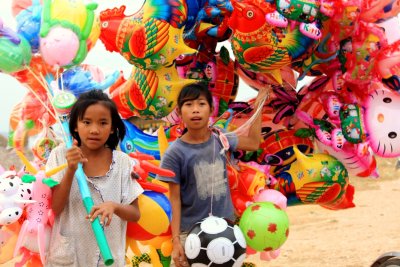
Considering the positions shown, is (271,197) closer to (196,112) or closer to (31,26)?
(196,112)

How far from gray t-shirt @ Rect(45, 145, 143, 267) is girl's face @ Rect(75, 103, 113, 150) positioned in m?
0.13

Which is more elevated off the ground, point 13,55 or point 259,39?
point 259,39

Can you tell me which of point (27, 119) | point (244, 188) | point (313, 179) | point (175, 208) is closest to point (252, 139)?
point (244, 188)

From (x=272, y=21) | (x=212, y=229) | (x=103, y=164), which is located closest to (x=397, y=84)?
(x=272, y=21)

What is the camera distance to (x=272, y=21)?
3.71 metres

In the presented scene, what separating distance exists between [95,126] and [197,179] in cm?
72

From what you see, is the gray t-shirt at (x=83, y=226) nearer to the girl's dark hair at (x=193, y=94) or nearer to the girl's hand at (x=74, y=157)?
the girl's hand at (x=74, y=157)

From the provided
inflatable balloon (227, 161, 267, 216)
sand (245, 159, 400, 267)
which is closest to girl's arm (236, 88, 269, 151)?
inflatable balloon (227, 161, 267, 216)

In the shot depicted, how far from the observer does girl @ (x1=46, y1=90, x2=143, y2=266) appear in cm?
260

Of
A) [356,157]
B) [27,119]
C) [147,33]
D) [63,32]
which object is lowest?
[356,157]

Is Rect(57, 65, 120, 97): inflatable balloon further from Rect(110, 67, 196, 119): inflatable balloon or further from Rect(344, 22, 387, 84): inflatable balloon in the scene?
Rect(344, 22, 387, 84): inflatable balloon

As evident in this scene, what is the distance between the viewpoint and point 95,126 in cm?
261

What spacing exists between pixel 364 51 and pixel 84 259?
2.30 metres

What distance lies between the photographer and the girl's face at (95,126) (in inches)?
102
